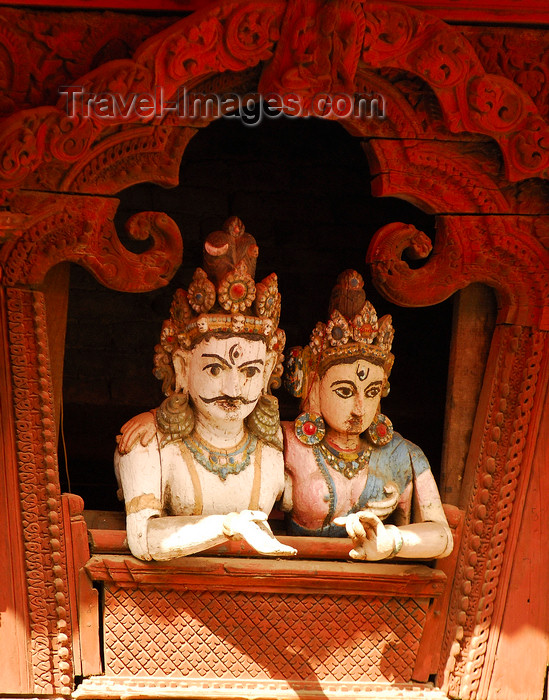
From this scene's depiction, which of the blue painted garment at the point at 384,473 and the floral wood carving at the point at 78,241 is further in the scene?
the blue painted garment at the point at 384,473

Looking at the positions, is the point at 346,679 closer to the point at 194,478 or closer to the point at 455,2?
the point at 194,478

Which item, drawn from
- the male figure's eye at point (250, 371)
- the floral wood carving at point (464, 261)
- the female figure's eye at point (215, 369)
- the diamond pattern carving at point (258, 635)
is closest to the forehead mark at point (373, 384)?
the floral wood carving at point (464, 261)

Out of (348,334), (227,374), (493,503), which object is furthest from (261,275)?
(493,503)

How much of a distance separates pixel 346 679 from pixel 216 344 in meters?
1.15

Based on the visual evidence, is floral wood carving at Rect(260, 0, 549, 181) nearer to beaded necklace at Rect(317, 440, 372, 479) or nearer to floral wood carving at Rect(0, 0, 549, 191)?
floral wood carving at Rect(0, 0, 549, 191)

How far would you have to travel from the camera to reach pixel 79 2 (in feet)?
11.4

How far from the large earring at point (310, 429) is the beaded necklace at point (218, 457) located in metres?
0.17

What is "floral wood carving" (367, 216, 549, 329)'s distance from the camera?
370 cm

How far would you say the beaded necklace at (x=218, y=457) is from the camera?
3705 millimetres

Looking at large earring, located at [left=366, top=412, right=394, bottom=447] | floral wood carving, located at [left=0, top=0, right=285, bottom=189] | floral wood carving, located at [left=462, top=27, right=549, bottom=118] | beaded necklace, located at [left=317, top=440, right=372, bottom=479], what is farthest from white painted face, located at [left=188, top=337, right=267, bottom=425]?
floral wood carving, located at [left=462, top=27, right=549, bottom=118]

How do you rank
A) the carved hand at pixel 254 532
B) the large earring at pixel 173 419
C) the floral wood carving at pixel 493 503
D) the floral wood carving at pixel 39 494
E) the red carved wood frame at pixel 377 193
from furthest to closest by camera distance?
1. the floral wood carving at pixel 493 503
2. the large earring at pixel 173 419
3. the floral wood carving at pixel 39 494
4. the red carved wood frame at pixel 377 193
5. the carved hand at pixel 254 532

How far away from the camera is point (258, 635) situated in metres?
3.74

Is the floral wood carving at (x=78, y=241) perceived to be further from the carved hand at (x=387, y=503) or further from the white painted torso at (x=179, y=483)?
the carved hand at (x=387, y=503)

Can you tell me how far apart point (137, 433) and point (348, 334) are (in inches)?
28.4
